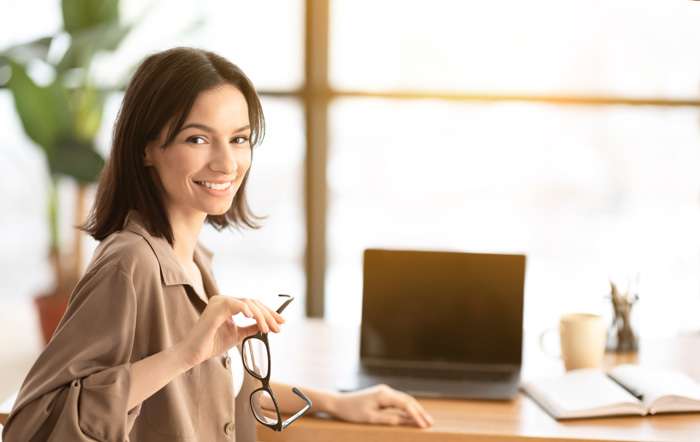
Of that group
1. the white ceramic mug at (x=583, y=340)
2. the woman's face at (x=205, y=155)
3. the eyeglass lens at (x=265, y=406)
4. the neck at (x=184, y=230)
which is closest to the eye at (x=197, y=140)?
the woman's face at (x=205, y=155)

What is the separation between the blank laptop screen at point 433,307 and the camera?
2.00 meters

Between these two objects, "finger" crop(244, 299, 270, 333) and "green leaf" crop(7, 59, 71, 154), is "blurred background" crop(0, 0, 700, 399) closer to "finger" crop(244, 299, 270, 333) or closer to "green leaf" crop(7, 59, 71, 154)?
"green leaf" crop(7, 59, 71, 154)

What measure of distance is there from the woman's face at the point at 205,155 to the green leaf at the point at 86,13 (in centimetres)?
208

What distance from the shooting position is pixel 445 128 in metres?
3.65

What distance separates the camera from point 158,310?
1430 millimetres

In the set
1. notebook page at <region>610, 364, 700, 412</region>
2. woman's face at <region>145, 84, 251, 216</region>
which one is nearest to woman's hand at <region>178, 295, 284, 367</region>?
woman's face at <region>145, 84, 251, 216</region>

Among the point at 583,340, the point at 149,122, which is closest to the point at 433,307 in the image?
the point at 583,340

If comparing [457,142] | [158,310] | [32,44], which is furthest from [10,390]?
[158,310]

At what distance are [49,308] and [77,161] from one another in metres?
0.63

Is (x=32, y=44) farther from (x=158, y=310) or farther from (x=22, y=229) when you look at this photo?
(x=158, y=310)

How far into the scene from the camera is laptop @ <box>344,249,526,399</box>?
200 centimetres

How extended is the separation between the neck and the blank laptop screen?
50cm

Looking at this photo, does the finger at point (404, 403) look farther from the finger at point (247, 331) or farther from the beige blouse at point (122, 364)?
the finger at point (247, 331)

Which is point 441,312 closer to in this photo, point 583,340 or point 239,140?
point 583,340
